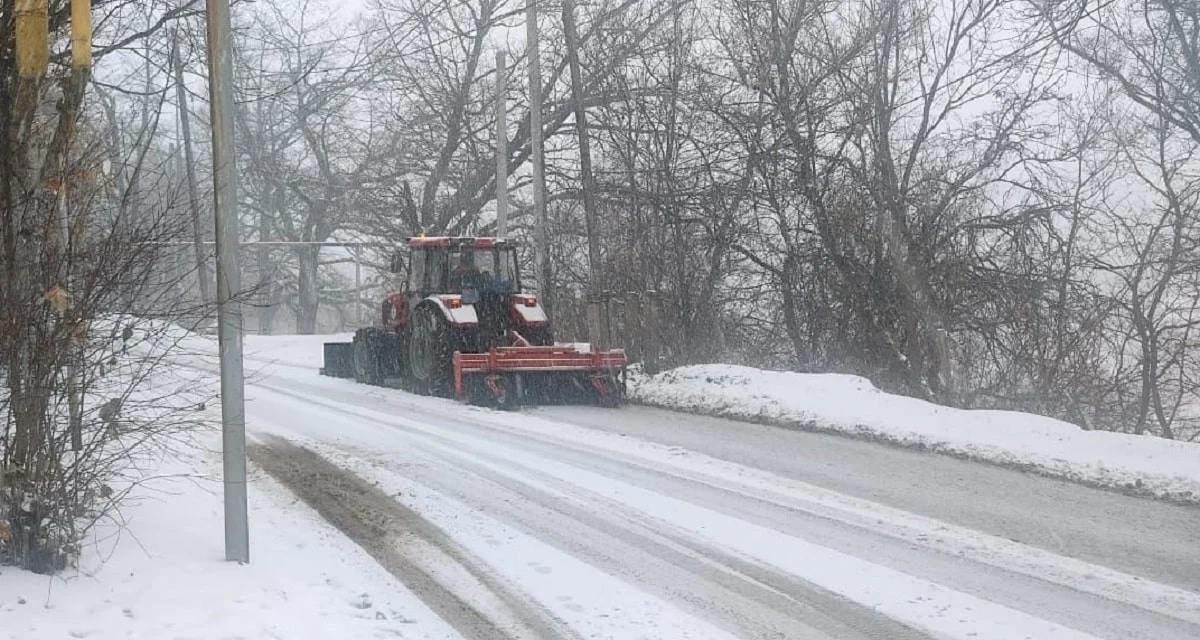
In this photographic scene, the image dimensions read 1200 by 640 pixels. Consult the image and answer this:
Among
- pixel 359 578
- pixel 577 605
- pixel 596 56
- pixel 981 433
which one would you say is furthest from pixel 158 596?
pixel 596 56

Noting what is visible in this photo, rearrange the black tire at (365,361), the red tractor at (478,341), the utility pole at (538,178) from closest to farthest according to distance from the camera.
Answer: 1. the red tractor at (478,341)
2. the black tire at (365,361)
3. the utility pole at (538,178)

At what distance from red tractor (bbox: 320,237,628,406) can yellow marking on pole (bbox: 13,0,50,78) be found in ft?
32.4

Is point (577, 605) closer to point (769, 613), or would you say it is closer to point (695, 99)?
point (769, 613)

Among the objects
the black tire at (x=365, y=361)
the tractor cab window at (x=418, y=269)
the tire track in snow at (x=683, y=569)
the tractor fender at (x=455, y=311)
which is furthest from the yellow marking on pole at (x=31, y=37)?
the black tire at (x=365, y=361)

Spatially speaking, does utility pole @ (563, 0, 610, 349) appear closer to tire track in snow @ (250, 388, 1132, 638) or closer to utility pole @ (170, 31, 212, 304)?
tire track in snow @ (250, 388, 1132, 638)

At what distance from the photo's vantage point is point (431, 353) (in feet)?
57.1

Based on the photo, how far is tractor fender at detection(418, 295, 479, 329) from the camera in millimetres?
16750

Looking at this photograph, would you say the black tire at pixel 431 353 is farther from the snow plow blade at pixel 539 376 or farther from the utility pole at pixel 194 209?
the utility pole at pixel 194 209

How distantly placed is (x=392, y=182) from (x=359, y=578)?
25.0 m

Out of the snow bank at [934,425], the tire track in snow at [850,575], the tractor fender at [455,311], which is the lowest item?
the tire track in snow at [850,575]

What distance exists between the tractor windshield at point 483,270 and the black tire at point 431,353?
0.71 metres

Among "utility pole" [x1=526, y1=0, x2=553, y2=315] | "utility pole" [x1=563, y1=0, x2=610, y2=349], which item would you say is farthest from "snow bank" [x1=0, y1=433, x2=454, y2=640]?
"utility pole" [x1=526, y1=0, x2=553, y2=315]

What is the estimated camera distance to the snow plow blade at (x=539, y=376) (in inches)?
607

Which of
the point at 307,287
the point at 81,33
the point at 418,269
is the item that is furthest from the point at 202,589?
the point at 307,287
